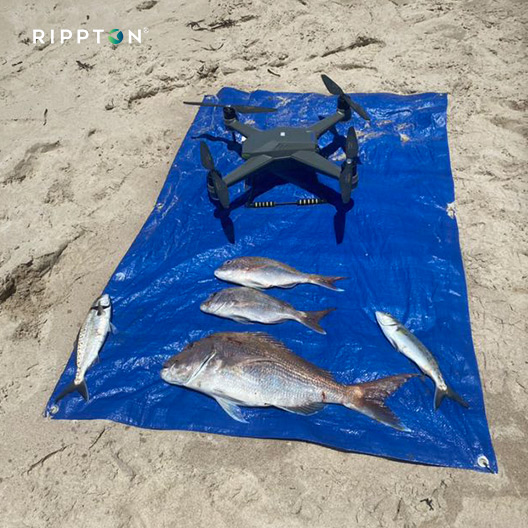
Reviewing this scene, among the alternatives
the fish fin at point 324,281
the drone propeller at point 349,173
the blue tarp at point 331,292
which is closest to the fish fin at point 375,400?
the blue tarp at point 331,292

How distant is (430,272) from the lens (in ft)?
13.4

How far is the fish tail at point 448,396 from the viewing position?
3219 mm

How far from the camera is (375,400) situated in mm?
3158

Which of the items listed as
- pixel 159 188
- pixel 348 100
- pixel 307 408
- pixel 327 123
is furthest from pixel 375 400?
pixel 159 188

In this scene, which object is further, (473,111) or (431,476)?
(473,111)

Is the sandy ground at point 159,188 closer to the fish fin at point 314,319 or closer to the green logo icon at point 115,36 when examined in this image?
the green logo icon at point 115,36

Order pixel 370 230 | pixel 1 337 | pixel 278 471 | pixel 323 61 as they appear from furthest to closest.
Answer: pixel 323 61 → pixel 370 230 → pixel 1 337 → pixel 278 471

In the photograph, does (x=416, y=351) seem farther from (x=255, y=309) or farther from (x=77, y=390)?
(x=77, y=390)

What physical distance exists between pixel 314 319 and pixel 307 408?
2.71ft

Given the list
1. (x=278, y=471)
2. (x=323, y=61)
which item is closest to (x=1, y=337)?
(x=278, y=471)

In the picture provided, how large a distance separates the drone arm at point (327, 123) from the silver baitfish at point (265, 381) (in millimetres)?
2905

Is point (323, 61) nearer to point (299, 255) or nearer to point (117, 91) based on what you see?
point (117, 91)

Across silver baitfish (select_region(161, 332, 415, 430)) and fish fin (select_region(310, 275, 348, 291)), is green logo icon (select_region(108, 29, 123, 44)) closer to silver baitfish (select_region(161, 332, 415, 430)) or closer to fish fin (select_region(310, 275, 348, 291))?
fish fin (select_region(310, 275, 348, 291))

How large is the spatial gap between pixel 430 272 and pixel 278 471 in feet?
7.62
